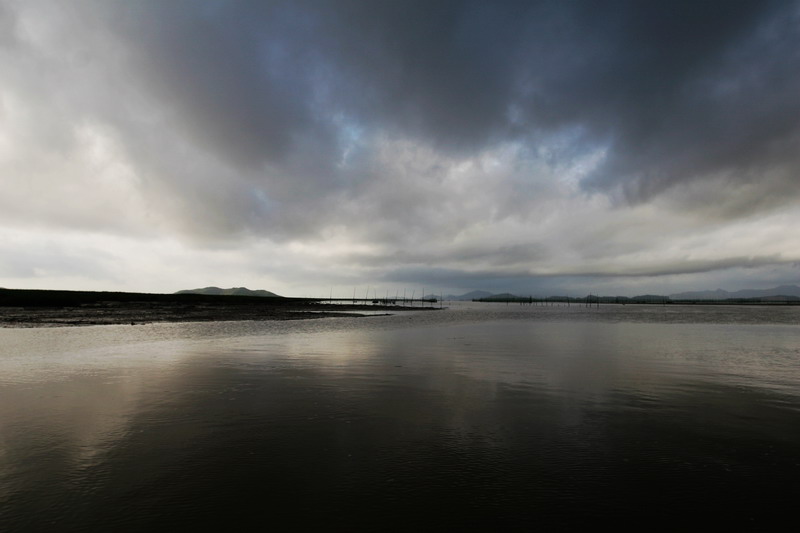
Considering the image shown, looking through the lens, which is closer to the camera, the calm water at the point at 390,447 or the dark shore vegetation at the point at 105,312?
the calm water at the point at 390,447

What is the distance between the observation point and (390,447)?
9844 mm

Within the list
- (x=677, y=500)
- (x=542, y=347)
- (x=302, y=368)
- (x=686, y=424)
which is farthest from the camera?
(x=542, y=347)

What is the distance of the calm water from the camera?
6.92m

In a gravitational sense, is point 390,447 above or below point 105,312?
below

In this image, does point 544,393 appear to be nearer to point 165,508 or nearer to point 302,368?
point 302,368

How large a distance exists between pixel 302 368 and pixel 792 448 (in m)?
18.1

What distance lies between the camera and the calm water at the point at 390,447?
22.7 ft

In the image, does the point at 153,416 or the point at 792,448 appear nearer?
the point at 792,448

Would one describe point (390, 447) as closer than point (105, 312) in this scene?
Yes

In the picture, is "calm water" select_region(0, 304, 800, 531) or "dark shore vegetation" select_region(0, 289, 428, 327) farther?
"dark shore vegetation" select_region(0, 289, 428, 327)

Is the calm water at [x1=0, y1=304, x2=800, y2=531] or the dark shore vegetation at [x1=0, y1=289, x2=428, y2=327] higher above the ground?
the dark shore vegetation at [x1=0, y1=289, x2=428, y2=327]

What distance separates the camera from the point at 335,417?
40.1 ft

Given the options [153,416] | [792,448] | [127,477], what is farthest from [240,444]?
[792,448]

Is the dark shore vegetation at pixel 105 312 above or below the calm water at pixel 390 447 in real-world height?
above
